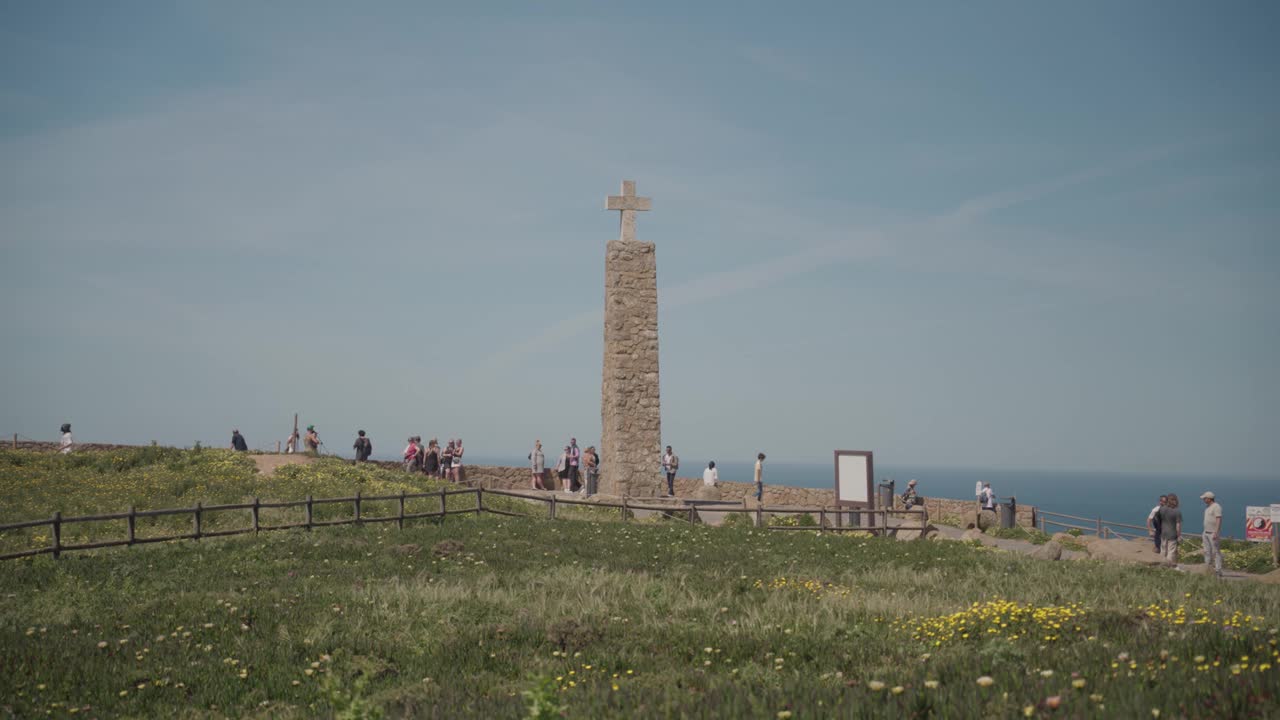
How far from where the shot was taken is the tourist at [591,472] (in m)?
35.3

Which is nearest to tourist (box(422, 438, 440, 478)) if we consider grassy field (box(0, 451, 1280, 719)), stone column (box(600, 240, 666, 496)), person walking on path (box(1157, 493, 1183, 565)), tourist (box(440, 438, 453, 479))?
tourist (box(440, 438, 453, 479))

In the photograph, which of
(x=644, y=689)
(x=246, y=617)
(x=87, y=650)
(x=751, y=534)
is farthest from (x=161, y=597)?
(x=751, y=534)

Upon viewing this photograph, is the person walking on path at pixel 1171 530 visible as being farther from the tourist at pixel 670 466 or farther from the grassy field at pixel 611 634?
the tourist at pixel 670 466

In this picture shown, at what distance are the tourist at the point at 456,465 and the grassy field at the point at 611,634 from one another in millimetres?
17308

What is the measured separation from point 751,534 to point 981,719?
18153mm

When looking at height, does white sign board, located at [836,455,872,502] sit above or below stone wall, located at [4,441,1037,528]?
above

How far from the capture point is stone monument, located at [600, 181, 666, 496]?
3331cm

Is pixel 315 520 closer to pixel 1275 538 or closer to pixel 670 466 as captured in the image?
pixel 670 466

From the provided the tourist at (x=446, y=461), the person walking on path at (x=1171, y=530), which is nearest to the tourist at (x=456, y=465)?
the tourist at (x=446, y=461)

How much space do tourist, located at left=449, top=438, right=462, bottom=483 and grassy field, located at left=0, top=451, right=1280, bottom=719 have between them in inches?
681

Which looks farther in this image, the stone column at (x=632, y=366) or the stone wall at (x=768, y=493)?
the stone wall at (x=768, y=493)

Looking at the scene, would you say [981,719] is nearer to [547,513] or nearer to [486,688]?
[486,688]

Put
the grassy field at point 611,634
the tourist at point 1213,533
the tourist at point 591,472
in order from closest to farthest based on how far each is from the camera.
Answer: the grassy field at point 611,634 < the tourist at point 1213,533 < the tourist at point 591,472

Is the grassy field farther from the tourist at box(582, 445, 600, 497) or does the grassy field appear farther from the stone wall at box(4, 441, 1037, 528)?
the stone wall at box(4, 441, 1037, 528)
